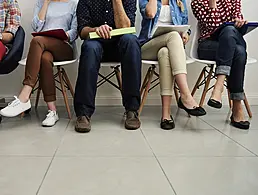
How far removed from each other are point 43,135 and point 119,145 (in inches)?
17.4

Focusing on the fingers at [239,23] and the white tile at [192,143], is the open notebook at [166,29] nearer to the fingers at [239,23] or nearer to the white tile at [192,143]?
the fingers at [239,23]

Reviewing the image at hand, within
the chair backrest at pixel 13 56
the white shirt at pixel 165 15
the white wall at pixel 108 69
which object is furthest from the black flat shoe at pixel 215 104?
the chair backrest at pixel 13 56

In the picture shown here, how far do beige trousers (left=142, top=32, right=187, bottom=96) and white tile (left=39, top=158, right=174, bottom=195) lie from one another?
0.68 metres

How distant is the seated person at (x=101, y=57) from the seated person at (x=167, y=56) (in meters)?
0.15

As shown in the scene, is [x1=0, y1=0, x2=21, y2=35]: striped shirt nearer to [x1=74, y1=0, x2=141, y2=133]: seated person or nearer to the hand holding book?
[x1=74, y1=0, x2=141, y2=133]: seated person

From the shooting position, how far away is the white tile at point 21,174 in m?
1.07

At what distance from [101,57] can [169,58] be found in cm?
40

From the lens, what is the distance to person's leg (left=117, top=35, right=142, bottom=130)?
1.86 metres

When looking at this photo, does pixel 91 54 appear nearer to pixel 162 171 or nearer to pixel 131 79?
pixel 131 79

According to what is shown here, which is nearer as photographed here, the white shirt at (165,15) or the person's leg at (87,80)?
the person's leg at (87,80)

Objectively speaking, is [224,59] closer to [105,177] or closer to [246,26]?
[246,26]

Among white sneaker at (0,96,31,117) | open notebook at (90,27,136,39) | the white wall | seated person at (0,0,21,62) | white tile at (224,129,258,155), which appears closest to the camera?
white tile at (224,129,258,155)

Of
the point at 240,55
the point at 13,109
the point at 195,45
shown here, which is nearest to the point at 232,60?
the point at 240,55

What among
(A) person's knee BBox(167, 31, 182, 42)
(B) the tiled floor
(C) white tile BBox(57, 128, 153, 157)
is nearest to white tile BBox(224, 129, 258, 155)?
(B) the tiled floor
